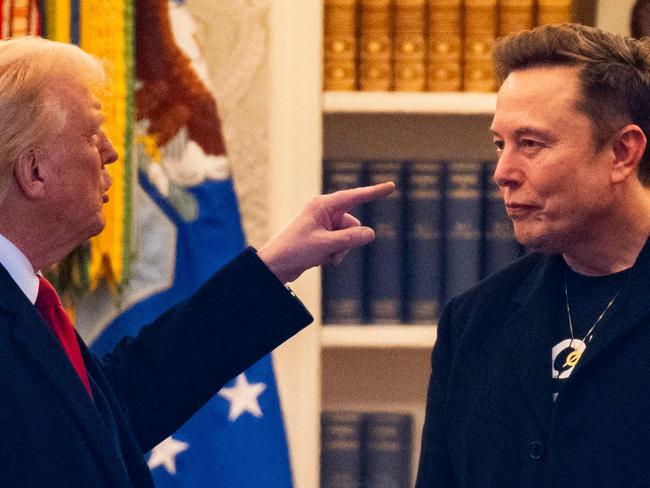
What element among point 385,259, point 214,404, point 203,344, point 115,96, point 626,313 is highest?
point 115,96

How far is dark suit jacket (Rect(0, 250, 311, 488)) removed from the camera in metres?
1.43

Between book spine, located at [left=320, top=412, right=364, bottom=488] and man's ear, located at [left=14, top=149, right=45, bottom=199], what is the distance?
3.99 feet

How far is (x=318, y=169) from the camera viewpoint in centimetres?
252

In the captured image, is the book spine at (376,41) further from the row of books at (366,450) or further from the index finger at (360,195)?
the index finger at (360,195)

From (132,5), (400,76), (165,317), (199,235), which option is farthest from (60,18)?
(165,317)

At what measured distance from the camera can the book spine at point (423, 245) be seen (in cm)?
259

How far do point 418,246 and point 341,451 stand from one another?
0.47 m

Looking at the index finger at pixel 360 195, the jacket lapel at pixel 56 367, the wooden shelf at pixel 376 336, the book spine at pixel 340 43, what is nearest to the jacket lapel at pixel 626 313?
the index finger at pixel 360 195

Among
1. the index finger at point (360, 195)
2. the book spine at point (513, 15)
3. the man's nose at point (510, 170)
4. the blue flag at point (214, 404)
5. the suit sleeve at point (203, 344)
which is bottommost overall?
the blue flag at point (214, 404)

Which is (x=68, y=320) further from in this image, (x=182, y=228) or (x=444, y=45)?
(x=444, y=45)

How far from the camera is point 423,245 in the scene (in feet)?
8.50

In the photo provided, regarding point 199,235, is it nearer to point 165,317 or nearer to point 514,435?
point 165,317

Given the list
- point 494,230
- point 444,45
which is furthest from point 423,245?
point 444,45

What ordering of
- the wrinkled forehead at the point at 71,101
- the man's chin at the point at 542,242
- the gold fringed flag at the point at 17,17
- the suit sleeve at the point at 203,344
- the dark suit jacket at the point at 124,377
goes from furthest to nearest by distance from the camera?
the gold fringed flag at the point at 17,17
the suit sleeve at the point at 203,344
the man's chin at the point at 542,242
the wrinkled forehead at the point at 71,101
the dark suit jacket at the point at 124,377
